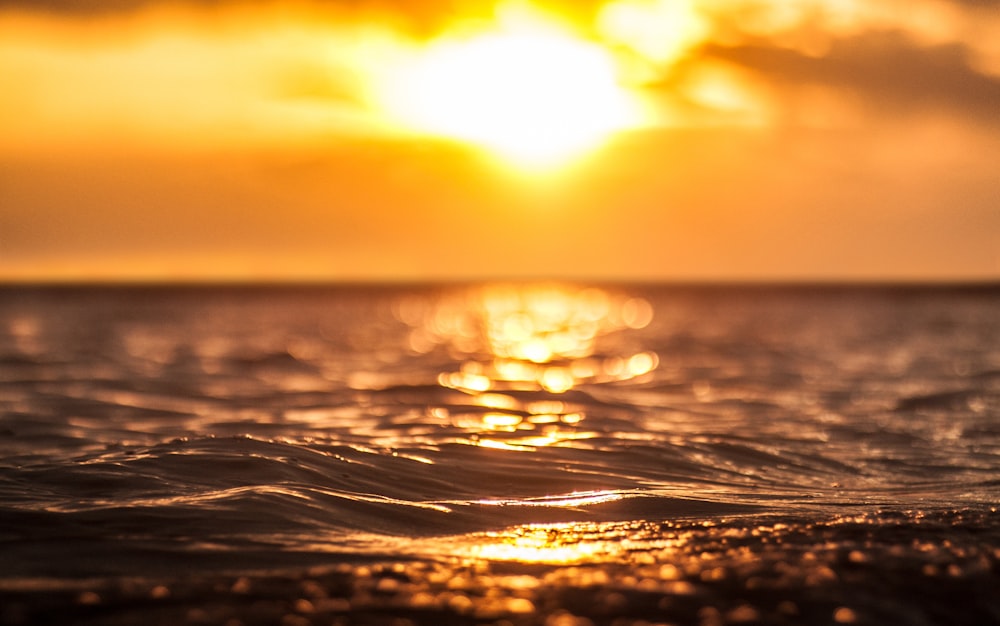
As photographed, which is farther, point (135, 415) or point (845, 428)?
point (135, 415)

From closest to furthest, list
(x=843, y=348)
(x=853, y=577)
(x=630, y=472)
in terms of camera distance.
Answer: (x=853, y=577), (x=630, y=472), (x=843, y=348)

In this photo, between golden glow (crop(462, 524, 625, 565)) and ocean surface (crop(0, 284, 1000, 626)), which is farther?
golden glow (crop(462, 524, 625, 565))

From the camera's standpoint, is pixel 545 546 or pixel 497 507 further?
pixel 497 507

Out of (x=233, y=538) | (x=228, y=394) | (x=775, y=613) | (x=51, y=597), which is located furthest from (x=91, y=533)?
(x=228, y=394)

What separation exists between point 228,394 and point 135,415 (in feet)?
16.7

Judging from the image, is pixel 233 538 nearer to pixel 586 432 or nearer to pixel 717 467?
pixel 717 467

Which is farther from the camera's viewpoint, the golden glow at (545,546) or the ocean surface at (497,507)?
the golden glow at (545,546)

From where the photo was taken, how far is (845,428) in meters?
19.4

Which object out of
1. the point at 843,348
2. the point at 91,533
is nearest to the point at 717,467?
the point at 91,533

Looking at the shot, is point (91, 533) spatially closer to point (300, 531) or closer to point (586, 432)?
point (300, 531)

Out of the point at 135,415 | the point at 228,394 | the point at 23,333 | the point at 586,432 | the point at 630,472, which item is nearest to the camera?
the point at 630,472

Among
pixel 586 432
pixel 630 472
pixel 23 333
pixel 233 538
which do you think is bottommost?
pixel 233 538

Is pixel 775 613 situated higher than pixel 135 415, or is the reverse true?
pixel 135 415

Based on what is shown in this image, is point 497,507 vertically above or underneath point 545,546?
above
